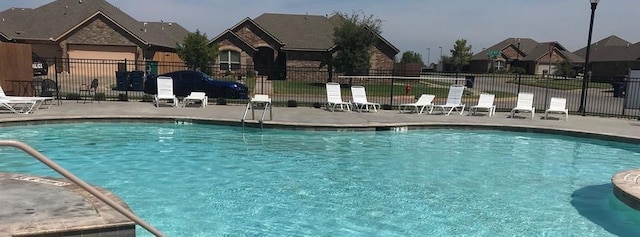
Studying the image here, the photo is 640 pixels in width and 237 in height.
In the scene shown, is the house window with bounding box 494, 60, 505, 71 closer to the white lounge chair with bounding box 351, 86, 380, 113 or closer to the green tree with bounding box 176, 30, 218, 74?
the green tree with bounding box 176, 30, 218, 74

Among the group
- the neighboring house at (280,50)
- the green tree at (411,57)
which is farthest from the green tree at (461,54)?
the neighboring house at (280,50)

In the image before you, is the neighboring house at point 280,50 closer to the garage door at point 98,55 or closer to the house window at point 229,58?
the house window at point 229,58

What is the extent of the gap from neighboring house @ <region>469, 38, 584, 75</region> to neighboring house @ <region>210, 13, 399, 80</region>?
32467mm

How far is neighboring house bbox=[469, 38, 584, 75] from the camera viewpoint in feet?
210

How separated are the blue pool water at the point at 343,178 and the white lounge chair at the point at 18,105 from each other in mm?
1942

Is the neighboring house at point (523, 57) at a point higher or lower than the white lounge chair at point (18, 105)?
higher

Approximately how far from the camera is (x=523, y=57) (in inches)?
2803

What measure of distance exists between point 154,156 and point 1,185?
14.2ft

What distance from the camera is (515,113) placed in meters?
17.0

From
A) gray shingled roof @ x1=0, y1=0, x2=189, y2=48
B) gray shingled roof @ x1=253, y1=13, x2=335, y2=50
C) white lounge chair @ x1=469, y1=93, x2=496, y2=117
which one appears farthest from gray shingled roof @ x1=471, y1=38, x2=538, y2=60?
white lounge chair @ x1=469, y1=93, x2=496, y2=117

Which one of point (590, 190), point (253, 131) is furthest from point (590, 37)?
point (253, 131)

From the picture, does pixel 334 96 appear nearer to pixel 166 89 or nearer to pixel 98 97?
pixel 166 89

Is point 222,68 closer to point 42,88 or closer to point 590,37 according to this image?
point 42,88

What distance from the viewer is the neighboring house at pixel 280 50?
3341cm
